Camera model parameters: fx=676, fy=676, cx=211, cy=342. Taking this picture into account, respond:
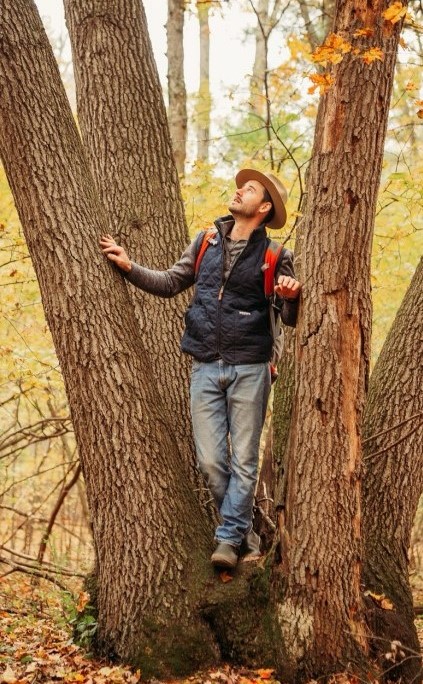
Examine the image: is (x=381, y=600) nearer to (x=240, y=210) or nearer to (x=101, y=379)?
(x=101, y=379)

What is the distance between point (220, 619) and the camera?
12.5ft

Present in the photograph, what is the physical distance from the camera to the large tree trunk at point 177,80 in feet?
31.8

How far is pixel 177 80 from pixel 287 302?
7.04m

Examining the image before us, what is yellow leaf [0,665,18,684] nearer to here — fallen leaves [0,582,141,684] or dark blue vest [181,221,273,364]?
fallen leaves [0,582,141,684]

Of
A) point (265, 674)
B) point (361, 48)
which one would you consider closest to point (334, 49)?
point (361, 48)

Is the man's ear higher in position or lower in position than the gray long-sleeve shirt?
higher

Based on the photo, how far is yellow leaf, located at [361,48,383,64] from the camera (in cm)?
334

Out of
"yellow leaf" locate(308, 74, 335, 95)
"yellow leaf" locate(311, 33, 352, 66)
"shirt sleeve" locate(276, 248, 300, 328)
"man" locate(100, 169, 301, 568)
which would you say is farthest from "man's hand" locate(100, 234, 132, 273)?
"yellow leaf" locate(311, 33, 352, 66)

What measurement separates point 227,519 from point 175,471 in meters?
0.41

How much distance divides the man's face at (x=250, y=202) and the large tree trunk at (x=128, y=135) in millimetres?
906

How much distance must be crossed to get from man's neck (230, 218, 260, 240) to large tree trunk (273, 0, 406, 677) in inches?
26.9

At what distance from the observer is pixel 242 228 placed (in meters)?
4.24

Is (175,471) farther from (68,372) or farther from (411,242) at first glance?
(411,242)

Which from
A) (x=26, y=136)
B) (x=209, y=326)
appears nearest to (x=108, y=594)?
(x=209, y=326)
